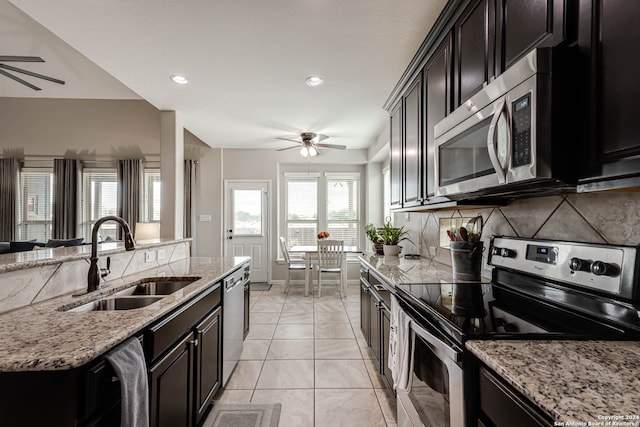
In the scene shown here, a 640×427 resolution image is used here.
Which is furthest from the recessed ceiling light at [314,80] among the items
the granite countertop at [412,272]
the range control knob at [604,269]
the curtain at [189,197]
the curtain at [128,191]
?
the curtain at [128,191]

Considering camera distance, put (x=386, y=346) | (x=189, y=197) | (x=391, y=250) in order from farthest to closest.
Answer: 1. (x=189, y=197)
2. (x=391, y=250)
3. (x=386, y=346)

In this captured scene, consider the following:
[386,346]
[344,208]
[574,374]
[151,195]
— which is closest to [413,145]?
[386,346]

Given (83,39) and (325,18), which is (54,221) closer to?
(83,39)

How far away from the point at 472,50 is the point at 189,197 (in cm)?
515

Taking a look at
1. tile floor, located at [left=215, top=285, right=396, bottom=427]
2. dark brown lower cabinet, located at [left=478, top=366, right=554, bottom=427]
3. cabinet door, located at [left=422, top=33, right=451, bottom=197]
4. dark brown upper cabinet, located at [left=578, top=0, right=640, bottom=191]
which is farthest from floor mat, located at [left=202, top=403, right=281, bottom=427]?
dark brown upper cabinet, located at [left=578, top=0, right=640, bottom=191]

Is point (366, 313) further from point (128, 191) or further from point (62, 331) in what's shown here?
point (128, 191)

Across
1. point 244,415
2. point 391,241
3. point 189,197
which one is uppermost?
point 189,197

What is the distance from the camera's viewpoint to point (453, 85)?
165 cm

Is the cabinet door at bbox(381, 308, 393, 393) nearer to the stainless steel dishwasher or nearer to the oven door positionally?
the oven door

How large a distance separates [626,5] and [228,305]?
2.43 meters

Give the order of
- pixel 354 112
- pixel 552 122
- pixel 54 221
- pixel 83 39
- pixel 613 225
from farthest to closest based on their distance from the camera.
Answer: pixel 54 221, pixel 354 112, pixel 83 39, pixel 613 225, pixel 552 122

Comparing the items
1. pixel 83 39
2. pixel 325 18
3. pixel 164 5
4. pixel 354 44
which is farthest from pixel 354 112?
pixel 83 39

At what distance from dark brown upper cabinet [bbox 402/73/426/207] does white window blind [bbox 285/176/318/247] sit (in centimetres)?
343

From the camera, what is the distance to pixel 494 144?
112 cm
